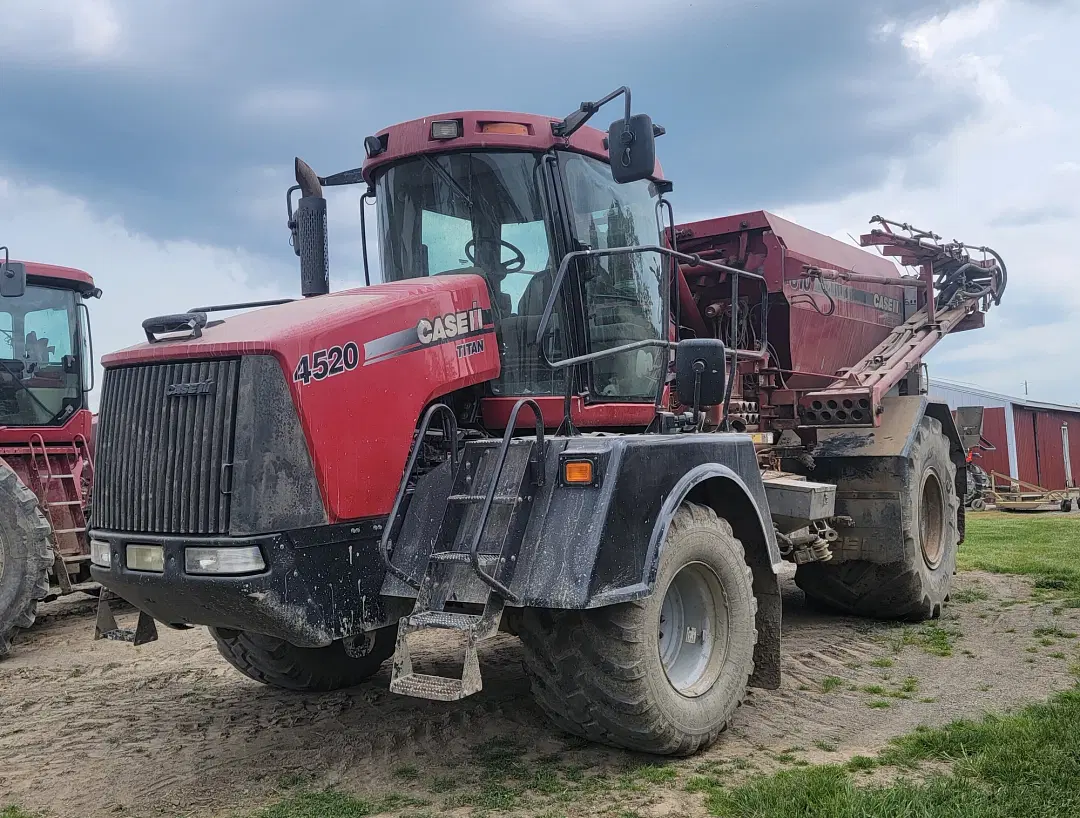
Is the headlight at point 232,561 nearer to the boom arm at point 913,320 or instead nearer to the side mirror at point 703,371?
the side mirror at point 703,371

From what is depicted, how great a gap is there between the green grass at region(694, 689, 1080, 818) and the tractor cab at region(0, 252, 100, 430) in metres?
7.23

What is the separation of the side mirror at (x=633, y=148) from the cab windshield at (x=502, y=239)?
1.82 feet

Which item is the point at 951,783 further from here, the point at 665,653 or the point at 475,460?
the point at 475,460

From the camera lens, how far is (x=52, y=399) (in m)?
8.70


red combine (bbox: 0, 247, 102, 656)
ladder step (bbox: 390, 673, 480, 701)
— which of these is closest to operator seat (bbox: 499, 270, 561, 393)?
ladder step (bbox: 390, 673, 480, 701)

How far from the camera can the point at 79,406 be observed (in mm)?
8898

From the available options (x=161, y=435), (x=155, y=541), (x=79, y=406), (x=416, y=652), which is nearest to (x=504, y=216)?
(x=161, y=435)

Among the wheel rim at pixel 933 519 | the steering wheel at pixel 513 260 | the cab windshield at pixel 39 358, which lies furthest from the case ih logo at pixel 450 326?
the cab windshield at pixel 39 358

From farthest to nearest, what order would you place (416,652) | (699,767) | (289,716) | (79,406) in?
1. (79,406)
2. (416,652)
3. (289,716)
4. (699,767)

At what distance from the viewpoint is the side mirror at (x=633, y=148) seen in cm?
419

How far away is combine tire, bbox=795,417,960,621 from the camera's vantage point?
21.7ft

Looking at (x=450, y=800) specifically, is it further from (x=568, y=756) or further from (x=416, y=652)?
(x=416, y=652)

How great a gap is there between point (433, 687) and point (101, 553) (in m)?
1.60

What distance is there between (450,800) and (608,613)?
3.12ft
